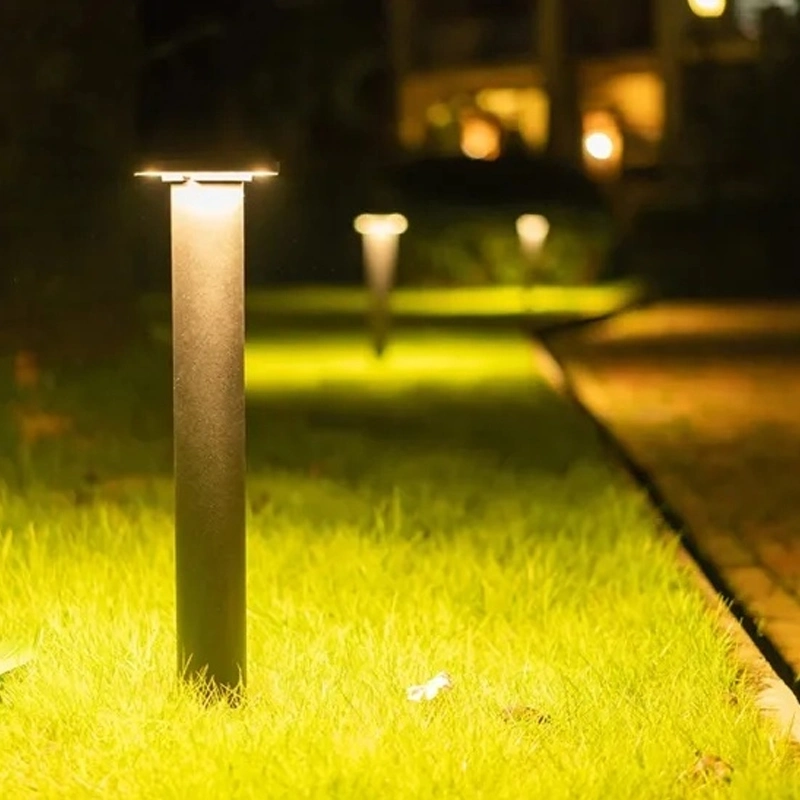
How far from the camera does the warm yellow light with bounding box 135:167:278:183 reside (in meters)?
5.10

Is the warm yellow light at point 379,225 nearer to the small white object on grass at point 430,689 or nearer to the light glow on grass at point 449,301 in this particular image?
the light glow on grass at point 449,301

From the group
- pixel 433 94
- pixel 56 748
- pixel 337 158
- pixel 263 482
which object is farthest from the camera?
pixel 433 94

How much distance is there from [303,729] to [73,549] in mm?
2922

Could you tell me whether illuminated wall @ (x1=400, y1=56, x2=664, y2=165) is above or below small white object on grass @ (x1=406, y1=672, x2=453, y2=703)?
below

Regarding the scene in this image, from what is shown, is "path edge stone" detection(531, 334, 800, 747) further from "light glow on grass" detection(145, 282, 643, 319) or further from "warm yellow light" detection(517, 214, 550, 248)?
"light glow on grass" detection(145, 282, 643, 319)

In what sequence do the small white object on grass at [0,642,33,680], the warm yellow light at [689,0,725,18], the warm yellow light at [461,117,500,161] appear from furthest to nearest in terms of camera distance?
the warm yellow light at [461,117,500,161]
the warm yellow light at [689,0,725,18]
the small white object on grass at [0,642,33,680]

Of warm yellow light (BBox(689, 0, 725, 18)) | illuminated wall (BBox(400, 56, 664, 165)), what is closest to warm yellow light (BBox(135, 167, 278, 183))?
warm yellow light (BBox(689, 0, 725, 18))

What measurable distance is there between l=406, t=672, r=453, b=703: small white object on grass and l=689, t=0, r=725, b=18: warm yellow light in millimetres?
38903

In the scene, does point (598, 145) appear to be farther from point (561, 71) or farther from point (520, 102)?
point (520, 102)

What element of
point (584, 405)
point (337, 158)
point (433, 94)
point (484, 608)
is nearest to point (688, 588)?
point (484, 608)

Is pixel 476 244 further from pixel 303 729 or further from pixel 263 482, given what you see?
pixel 303 729

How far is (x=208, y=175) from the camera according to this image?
5125 millimetres

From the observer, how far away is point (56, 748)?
5.02 metres

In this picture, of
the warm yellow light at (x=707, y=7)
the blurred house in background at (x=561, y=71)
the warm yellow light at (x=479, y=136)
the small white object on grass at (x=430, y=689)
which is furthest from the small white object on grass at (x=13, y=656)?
the warm yellow light at (x=479, y=136)
